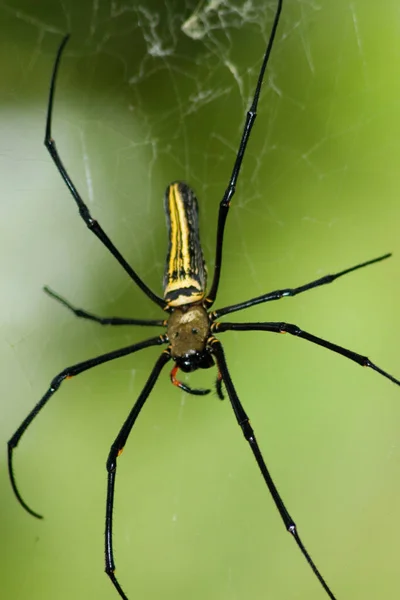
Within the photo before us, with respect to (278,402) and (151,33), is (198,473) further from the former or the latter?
(151,33)

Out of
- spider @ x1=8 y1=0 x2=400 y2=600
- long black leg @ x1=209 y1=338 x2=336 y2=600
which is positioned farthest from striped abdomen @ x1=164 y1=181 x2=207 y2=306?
long black leg @ x1=209 y1=338 x2=336 y2=600

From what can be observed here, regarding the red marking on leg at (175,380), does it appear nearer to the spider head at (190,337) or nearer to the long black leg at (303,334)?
the spider head at (190,337)

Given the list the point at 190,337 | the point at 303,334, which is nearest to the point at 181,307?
the point at 190,337

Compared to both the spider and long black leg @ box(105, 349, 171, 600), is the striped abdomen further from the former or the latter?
long black leg @ box(105, 349, 171, 600)

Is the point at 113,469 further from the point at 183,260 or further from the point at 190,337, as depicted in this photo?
the point at 183,260

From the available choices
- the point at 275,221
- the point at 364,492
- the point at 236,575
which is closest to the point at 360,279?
the point at 275,221
